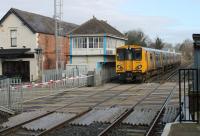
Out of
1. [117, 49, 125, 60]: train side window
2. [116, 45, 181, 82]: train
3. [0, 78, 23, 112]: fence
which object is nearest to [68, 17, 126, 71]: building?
[117, 49, 125, 60]: train side window

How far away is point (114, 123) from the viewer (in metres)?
14.1

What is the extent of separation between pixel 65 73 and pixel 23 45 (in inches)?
484

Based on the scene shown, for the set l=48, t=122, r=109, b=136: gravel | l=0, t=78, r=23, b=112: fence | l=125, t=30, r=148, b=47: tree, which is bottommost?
l=48, t=122, r=109, b=136: gravel

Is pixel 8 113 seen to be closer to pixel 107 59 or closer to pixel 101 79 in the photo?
pixel 101 79

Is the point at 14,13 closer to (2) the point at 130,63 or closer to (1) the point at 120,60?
(1) the point at 120,60

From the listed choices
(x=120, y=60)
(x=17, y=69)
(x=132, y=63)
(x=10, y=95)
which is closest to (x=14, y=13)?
(x=17, y=69)

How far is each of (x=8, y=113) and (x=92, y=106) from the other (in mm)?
4273

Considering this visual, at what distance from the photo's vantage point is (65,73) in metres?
34.6

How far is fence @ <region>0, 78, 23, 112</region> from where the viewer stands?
17.4 m

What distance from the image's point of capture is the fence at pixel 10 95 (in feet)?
57.1

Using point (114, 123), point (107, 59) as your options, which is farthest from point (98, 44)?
point (114, 123)

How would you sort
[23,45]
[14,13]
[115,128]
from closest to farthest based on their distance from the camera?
[115,128]
[14,13]
[23,45]

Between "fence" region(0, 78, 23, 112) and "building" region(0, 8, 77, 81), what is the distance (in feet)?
83.3

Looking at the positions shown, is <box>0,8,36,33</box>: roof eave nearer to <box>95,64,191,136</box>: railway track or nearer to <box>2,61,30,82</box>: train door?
<box>2,61,30,82</box>: train door
